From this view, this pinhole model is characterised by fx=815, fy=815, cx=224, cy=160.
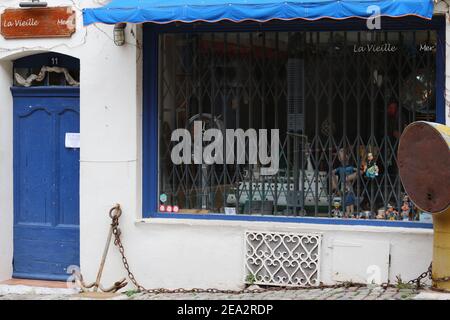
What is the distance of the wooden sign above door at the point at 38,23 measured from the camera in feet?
29.5

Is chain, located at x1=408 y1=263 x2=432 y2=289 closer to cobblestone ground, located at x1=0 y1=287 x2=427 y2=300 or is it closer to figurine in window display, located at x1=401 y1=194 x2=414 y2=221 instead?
cobblestone ground, located at x1=0 y1=287 x2=427 y2=300

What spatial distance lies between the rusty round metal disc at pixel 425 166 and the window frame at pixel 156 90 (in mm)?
772

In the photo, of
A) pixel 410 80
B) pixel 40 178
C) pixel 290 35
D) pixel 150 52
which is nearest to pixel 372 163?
pixel 410 80

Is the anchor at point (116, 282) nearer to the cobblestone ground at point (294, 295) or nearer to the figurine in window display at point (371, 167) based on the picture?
the cobblestone ground at point (294, 295)

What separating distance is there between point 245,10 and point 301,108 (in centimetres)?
151

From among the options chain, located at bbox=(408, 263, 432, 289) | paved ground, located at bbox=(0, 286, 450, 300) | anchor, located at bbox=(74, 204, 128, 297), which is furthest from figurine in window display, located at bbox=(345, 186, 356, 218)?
anchor, located at bbox=(74, 204, 128, 297)

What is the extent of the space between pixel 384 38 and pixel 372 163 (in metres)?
1.28

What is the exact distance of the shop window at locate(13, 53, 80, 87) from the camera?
9391 millimetres

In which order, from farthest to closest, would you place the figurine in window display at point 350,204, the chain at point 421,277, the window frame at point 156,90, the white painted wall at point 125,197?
1. the white painted wall at point 125,197
2. the figurine in window display at point 350,204
3. the window frame at point 156,90
4. the chain at point 421,277

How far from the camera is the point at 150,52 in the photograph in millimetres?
8922

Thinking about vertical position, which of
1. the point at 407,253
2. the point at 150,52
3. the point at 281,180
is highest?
the point at 150,52

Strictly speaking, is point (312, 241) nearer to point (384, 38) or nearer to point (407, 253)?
point (407, 253)

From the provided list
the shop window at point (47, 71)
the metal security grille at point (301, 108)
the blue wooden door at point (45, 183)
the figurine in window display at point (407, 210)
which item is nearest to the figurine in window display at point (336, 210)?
the metal security grille at point (301, 108)

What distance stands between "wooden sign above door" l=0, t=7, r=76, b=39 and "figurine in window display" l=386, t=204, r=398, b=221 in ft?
12.8
